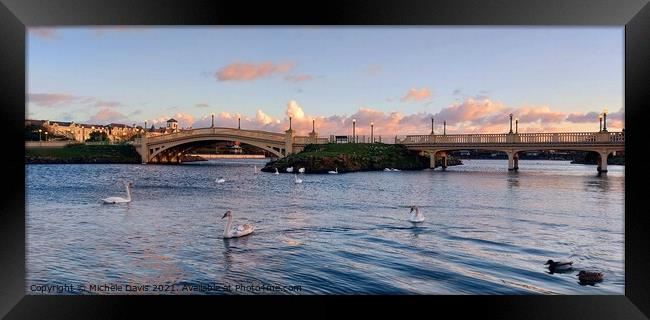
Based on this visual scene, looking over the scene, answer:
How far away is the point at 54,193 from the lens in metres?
16.5

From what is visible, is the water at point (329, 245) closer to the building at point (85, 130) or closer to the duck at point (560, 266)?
the duck at point (560, 266)

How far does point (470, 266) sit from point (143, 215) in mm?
7704

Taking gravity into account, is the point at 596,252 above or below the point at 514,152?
below

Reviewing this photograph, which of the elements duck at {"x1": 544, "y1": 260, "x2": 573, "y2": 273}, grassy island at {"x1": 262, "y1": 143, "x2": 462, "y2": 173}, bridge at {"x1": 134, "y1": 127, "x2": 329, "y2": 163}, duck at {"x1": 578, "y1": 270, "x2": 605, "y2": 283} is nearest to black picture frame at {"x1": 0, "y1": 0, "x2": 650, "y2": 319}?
duck at {"x1": 578, "y1": 270, "x2": 605, "y2": 283}

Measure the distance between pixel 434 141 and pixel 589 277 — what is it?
1082 inches

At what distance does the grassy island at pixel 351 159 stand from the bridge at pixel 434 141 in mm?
1036

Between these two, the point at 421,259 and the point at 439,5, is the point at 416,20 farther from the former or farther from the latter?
the point at 421,259

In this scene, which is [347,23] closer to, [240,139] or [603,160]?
[603,160]

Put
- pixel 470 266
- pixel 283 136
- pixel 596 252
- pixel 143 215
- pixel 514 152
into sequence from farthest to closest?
pixel 283 136 < pixel 514 152 < pixel 143 215 < pixel 596 252 < pixel 470 266

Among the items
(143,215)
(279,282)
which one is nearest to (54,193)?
(143,215)

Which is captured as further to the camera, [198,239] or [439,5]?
[198,239]

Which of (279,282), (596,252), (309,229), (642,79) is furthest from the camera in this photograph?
(309,229)

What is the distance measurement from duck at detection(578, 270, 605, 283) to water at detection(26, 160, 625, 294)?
9cm

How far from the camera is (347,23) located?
489 centimetres
